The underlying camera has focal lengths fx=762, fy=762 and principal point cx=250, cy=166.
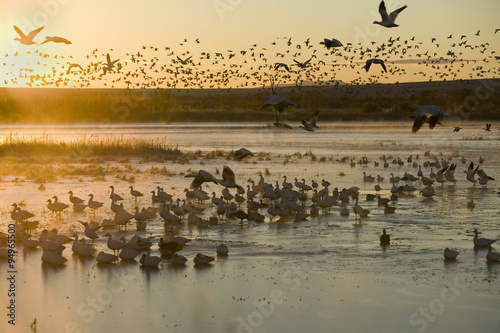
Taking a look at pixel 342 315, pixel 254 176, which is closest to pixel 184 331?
pixel 342 315

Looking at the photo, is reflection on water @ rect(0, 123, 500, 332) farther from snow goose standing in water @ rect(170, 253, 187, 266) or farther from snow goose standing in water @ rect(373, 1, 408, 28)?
snow goose standing in water @ rect(373, 1, 408, 28)

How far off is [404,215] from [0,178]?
1439 centimetres

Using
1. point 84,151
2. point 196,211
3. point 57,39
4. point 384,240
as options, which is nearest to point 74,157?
point 84,151

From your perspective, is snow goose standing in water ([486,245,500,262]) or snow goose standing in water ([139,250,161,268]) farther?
snow goose standing in water ([486,245,500,262])

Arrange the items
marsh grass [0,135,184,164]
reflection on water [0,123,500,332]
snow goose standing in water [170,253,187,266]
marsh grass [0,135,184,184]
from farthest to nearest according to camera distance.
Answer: marsh grass [0,135,184,164] < marsh grass [0,135,184,184] < snow goose standing in water [170,253,187,266] < reflection on water [0,123,500,332]

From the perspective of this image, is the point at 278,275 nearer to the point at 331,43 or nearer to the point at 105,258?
the point at 105,258

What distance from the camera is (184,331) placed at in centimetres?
917

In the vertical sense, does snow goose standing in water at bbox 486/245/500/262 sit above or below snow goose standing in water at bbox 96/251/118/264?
above

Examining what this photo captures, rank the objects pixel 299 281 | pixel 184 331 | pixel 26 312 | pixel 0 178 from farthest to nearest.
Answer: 1. pixel 0 178
2. pixel 299 281
3. pixel 26 312
4. pixel 184 331

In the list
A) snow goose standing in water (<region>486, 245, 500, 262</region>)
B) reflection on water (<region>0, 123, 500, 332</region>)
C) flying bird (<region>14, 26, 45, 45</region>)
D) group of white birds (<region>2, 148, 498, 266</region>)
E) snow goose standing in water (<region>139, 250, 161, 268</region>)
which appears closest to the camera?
reflection on water (<region>0, 123, 500, 332</region>)

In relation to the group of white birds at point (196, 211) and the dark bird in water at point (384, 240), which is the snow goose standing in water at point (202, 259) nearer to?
the group of white birds at point (196, 211)

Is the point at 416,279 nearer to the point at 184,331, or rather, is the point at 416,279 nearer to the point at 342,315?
the point at 342,315

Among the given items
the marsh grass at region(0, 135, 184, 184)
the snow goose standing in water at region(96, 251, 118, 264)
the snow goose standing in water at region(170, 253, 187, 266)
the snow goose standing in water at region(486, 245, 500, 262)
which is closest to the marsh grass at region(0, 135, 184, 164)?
the marsh grass at region(0, 135, 184, 184)

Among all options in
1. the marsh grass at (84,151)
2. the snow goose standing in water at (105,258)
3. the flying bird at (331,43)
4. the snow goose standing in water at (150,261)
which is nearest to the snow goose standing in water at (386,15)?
the flying bird at (331,43)
